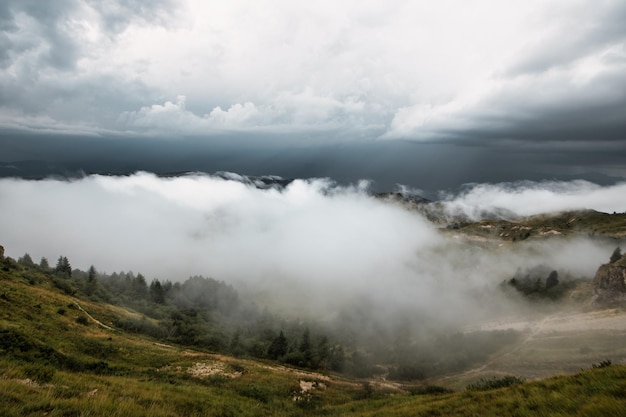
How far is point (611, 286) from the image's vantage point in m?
175

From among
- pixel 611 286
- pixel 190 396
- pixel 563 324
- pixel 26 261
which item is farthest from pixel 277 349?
pixel 611 286

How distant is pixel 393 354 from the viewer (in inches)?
7047

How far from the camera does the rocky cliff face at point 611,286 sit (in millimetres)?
170000

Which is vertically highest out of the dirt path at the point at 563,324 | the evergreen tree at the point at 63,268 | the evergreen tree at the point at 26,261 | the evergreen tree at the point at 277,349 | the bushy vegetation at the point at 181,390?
the bushy vegetation at the point at 181,390

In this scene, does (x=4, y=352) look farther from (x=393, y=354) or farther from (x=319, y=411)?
(x=393, y=354)

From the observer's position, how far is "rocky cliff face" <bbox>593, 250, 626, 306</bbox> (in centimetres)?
17000

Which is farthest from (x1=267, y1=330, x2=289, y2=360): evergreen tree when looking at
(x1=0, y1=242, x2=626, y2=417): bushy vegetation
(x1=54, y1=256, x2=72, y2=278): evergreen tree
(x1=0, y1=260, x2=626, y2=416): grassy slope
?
(x1=54, y1=256, x2=72, y2=278): evergreen tree

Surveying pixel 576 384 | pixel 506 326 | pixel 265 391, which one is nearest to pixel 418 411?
pixel 576 384

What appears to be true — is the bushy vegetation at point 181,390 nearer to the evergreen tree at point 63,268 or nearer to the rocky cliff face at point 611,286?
the evergreen tree at point 63,268

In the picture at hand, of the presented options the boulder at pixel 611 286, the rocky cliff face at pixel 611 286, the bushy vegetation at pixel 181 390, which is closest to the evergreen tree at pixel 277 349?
the bushy vegetation at pixel 181 390

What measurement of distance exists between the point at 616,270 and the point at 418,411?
21469 cm

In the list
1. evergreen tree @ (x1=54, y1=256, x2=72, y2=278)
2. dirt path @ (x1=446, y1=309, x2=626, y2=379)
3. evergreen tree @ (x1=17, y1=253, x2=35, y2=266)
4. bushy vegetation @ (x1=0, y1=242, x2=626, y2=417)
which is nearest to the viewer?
bushy vegetation @ (x1=0, y1=242, x2=626, y2=417)

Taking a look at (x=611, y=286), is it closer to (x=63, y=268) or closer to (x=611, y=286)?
(x=611, y=286)

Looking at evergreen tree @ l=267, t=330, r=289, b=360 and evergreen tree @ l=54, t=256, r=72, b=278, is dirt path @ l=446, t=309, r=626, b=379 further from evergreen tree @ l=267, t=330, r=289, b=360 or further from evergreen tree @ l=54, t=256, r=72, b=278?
evergreen tree @ l=54, t=256, r=72, b=278
